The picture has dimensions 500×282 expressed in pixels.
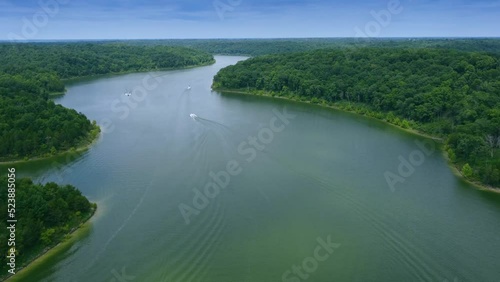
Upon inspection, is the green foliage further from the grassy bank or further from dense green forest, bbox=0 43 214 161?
dense green forest, bbox=0 43 214 161

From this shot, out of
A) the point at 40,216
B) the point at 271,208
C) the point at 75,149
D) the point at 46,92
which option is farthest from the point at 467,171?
the point at 46,92

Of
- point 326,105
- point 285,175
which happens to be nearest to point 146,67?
point 326,105

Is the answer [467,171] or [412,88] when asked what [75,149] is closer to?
[467,171]

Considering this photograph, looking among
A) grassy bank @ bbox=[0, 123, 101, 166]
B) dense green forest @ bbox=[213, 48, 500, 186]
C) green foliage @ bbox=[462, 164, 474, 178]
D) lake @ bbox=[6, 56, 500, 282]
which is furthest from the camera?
dense green forest @ bbox=[213, 48, 500, 186]

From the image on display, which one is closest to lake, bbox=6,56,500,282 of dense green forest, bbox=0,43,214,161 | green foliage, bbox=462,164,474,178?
green foliage, bbox=462,164,474,178

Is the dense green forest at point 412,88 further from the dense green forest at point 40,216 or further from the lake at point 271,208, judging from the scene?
the dense green forest at point 40,216

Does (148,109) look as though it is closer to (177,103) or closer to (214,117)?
(177,103)
